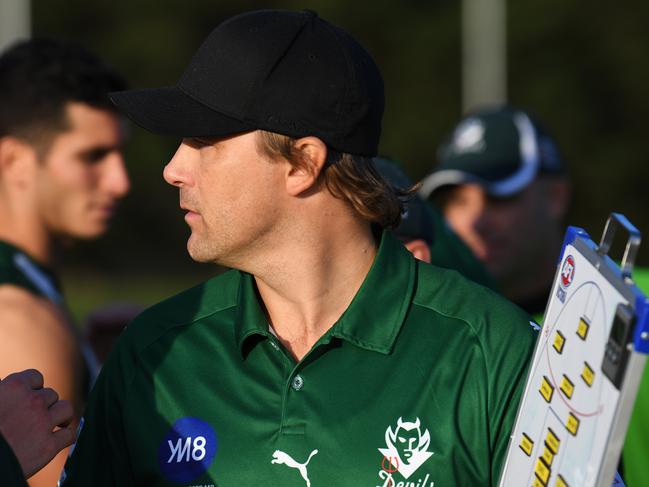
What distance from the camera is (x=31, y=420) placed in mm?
2523

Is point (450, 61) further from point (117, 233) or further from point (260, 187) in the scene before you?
point (260, 187)

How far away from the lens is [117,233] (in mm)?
25484

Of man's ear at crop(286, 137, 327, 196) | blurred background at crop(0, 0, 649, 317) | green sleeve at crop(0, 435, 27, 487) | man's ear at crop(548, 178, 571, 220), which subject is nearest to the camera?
green sleeve at crop(0, 435, 27, 487)

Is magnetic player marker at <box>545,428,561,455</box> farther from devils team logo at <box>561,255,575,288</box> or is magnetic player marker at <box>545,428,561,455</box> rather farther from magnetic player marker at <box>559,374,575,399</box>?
devils team logo at <box>561,255,575,288</box>

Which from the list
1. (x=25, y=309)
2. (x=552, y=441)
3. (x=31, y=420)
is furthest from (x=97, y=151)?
(x=552, y=441)

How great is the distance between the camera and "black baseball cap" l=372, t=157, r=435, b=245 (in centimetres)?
366

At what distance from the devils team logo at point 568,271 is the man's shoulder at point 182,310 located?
2.70 ft

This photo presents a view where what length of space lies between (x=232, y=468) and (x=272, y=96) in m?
0.81

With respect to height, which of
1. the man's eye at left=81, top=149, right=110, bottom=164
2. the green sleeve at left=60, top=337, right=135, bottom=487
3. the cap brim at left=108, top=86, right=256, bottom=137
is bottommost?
the green sleeve at left=60, top=337, right=135, bottom=487

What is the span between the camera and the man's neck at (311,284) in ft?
9.46

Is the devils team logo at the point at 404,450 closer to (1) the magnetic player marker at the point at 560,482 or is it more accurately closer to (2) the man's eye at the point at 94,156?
(1) the magnetic player marker at the point at 560,482

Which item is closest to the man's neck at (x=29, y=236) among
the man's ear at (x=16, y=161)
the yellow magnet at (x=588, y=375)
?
the man's ear at (x=16, y=161)

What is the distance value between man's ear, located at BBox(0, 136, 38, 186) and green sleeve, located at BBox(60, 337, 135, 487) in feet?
5.68

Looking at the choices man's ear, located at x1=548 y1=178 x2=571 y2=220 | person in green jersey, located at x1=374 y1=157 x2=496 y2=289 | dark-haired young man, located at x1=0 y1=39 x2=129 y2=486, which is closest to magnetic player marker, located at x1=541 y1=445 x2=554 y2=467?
person in green jersey, located at x1=374 y1=157 x2=496 y2=289
